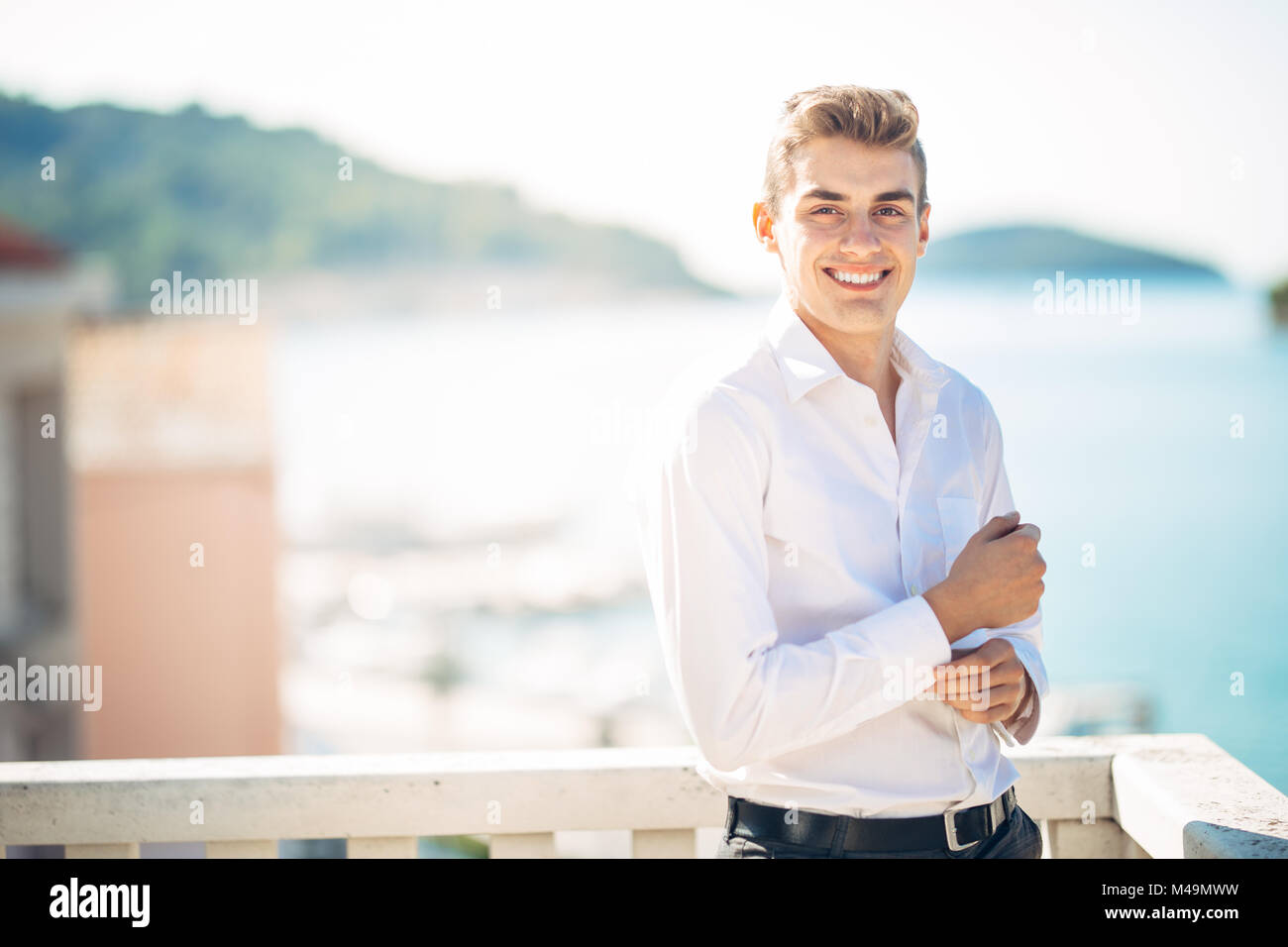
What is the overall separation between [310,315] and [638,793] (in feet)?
206

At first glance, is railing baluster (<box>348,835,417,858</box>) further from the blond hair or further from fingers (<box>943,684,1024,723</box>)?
the blond hair

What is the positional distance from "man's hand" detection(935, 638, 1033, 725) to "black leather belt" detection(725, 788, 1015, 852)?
15 cm

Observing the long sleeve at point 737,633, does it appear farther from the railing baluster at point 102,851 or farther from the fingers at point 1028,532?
the railing baluster at point 102,851

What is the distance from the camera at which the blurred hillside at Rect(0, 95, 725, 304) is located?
5138 cm

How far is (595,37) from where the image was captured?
54.3 m

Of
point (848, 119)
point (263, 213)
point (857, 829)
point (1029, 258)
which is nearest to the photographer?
point (857, 829)

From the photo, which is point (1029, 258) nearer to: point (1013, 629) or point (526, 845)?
point (1013, 629)

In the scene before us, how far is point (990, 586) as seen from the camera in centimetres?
146

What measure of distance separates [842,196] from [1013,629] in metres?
0.69

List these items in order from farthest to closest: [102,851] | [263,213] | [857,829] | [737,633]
Result: [263,213] → [102,851] → [857,829] → [737,633]

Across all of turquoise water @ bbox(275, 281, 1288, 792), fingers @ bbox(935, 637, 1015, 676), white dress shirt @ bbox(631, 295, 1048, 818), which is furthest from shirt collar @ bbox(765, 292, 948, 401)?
turquoise water @ bbox(275, 281, 1288, 792)

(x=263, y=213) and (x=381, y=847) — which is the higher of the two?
(x=263, y=213)

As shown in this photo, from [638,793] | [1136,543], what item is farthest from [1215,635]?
[638,793]

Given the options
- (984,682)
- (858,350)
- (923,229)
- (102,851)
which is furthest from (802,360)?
(102,851)
